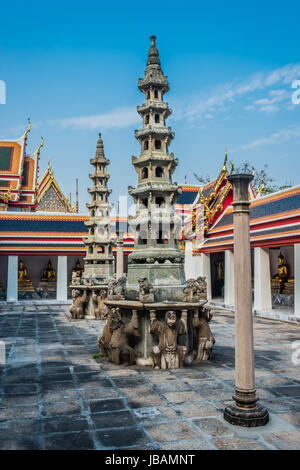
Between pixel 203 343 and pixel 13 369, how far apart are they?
12.9ft

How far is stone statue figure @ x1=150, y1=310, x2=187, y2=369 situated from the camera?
7902mm

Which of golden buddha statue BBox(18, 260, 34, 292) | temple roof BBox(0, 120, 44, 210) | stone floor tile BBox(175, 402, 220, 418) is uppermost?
temple roof BBox(0, 120, 44, 210)

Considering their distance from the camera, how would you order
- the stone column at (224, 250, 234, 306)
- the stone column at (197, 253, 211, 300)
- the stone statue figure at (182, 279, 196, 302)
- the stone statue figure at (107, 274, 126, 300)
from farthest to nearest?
the stone column at (197, 253, 211, 300) → the stone column at (224, 250, 234, 306) → the stone statue figure at (107, 274, 126, 300) → the stone statue figure at (182, 279, 196, 302)

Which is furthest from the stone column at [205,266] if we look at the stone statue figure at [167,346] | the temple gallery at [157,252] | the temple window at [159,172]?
the stone statue figure at [167,346]

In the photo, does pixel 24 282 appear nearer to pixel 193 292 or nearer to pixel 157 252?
pixel 157 252

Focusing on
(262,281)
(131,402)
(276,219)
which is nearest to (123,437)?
(131,402)

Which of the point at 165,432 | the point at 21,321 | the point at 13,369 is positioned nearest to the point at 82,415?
the point at 165,432

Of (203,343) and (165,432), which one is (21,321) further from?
(165,432)

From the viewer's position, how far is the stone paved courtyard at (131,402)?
4625 mm

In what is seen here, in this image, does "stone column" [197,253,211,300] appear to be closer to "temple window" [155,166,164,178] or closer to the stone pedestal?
"temple window" [155,166,164,178]

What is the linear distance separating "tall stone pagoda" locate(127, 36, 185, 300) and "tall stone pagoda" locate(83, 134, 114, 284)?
29.3ft

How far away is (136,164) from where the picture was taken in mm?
9758

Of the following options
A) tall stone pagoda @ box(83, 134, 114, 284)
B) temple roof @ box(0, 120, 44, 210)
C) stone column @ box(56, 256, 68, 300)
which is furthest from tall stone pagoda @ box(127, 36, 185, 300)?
temple roof @ box(0, 120, 44, 210)
